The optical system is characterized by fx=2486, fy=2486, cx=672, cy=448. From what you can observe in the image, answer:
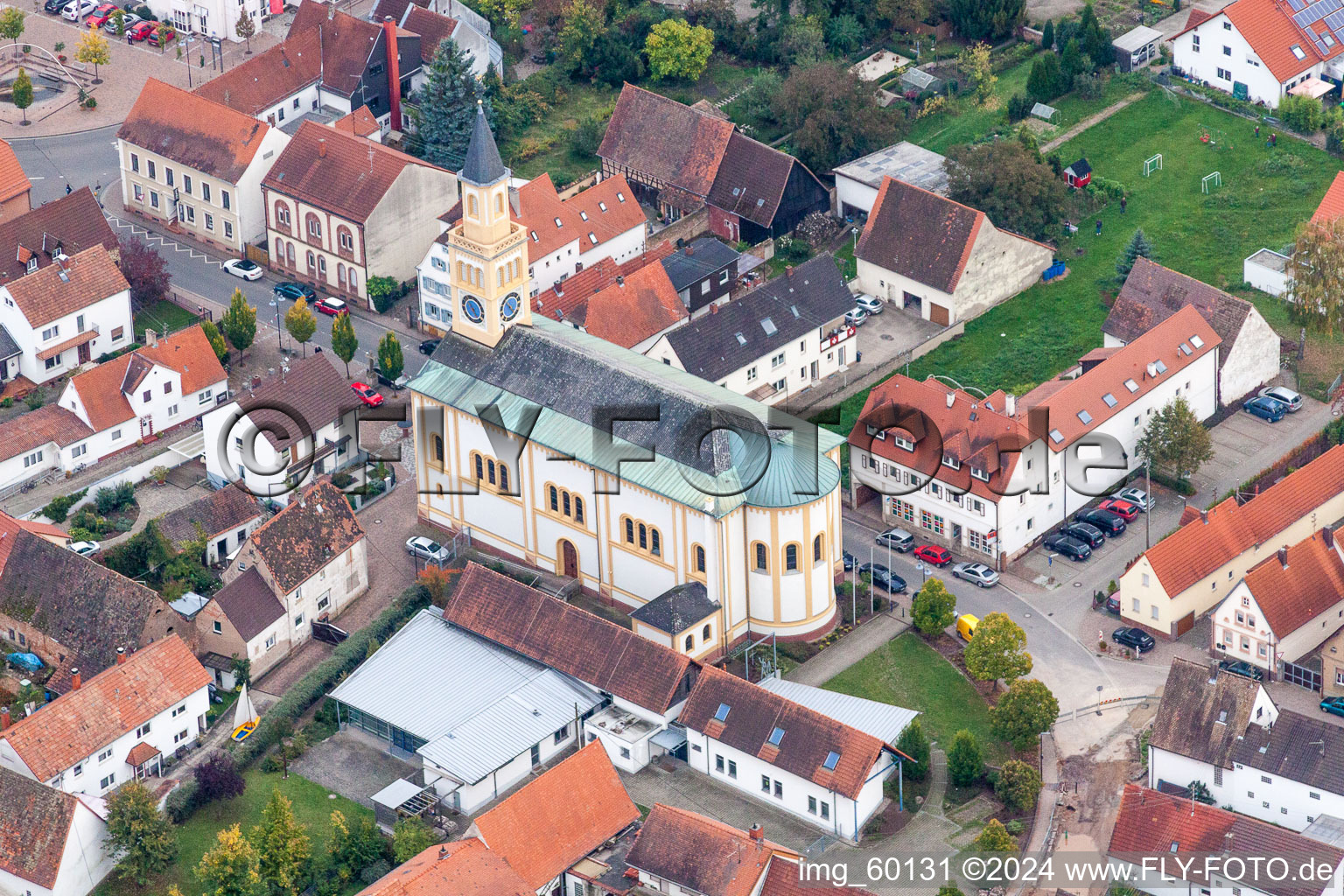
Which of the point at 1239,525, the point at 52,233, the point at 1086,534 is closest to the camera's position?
the point at 1239,525

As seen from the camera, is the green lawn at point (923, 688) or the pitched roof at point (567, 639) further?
the green lawn at point (923, 688)

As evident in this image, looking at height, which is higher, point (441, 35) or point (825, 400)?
point (441, 35)

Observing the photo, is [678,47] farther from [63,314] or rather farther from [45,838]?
[45,838]

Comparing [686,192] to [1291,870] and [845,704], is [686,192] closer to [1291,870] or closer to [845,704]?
[845,704]

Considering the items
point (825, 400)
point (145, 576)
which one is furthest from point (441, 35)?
point (145, 576)

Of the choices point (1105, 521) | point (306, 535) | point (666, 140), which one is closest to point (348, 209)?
point (666, 140)

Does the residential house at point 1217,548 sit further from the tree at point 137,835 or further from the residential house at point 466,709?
the tree at point 137,835

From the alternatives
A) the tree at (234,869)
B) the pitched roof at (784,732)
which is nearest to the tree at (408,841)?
the tree at (234,869)
